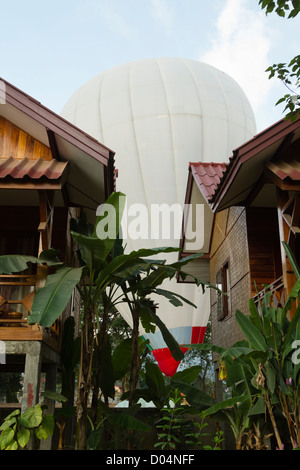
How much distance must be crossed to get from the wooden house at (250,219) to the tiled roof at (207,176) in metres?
0.03

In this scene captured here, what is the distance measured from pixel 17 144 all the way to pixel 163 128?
10140 mm

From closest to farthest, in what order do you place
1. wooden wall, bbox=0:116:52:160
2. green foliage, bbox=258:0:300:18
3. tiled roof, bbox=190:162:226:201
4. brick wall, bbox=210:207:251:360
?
green foliage, bbox=258:0:300:18 < wooden wall, bbox=0:116:52:160 < brick wall, bbox=210:207:251:360 < tiled roof, bbox=190:162:226:201

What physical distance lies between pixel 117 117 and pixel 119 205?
496 inches

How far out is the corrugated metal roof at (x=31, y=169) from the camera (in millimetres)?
8172

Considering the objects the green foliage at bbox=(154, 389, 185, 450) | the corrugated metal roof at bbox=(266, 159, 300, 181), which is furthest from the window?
the corrugated metal roof at bbox=(266, 159, 300, 181)

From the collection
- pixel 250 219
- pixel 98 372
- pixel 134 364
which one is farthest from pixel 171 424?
pixel 250 219

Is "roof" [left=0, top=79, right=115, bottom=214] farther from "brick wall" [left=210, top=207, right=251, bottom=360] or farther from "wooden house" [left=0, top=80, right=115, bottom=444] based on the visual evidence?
"brick wall" [left=210, top=207, right=251, bottom=360]

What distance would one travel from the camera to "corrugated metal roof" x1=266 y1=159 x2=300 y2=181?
844 cm

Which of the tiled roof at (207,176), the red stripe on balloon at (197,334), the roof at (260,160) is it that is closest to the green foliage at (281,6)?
the roof at (260,160)

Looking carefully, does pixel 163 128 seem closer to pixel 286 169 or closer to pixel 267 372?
pixel 286 169

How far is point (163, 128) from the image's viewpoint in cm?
1948

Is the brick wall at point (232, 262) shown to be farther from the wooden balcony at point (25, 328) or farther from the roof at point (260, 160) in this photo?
the wooden balcony at point (25, 328)

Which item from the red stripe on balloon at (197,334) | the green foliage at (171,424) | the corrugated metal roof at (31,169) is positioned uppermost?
the corrugated metal roof at (31,169)

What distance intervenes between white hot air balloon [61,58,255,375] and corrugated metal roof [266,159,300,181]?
32.8 feet
